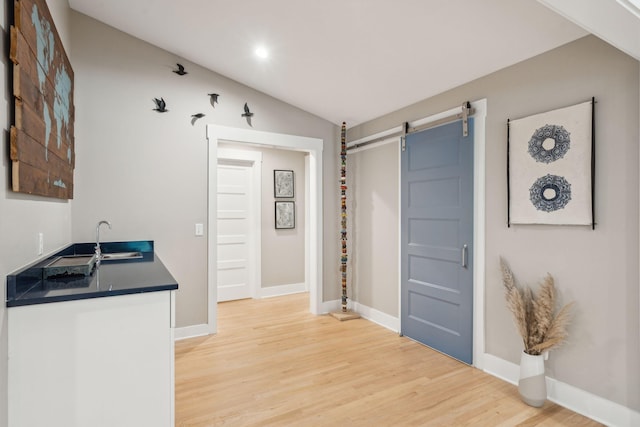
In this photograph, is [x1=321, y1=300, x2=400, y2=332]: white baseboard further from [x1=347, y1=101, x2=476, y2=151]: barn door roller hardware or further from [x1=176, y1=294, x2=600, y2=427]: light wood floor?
[x1=347, y1=101, x2=476, y2=151]: barn door roller hardware

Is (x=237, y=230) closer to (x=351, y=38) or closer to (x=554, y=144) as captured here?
(x=351, y=38)

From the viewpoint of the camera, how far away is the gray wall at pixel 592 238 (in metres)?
2.09

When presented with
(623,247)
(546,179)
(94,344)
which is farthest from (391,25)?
(94,344)

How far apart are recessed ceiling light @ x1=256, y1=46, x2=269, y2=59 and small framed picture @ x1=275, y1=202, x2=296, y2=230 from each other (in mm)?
2584

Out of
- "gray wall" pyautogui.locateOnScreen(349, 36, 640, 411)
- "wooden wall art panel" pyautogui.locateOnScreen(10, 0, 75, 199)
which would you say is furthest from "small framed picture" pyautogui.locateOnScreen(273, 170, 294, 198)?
"gray wall" pyautogui.locateOnScreen(349, 36, 640, 411)

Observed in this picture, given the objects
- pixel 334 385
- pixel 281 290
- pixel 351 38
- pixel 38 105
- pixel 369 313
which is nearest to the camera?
pixel 38 105

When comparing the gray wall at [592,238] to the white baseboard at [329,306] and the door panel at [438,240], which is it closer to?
the door panel at [438,240]

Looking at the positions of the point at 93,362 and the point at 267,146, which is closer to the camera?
the point at 93,362

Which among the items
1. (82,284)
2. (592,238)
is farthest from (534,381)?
(82,284)

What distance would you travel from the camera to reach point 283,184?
18.2 feet

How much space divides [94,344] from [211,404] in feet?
3.82

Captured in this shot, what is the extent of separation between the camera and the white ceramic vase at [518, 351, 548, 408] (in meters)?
2.34

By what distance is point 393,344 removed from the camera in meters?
3.47

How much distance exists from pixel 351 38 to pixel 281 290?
12.6 ft
